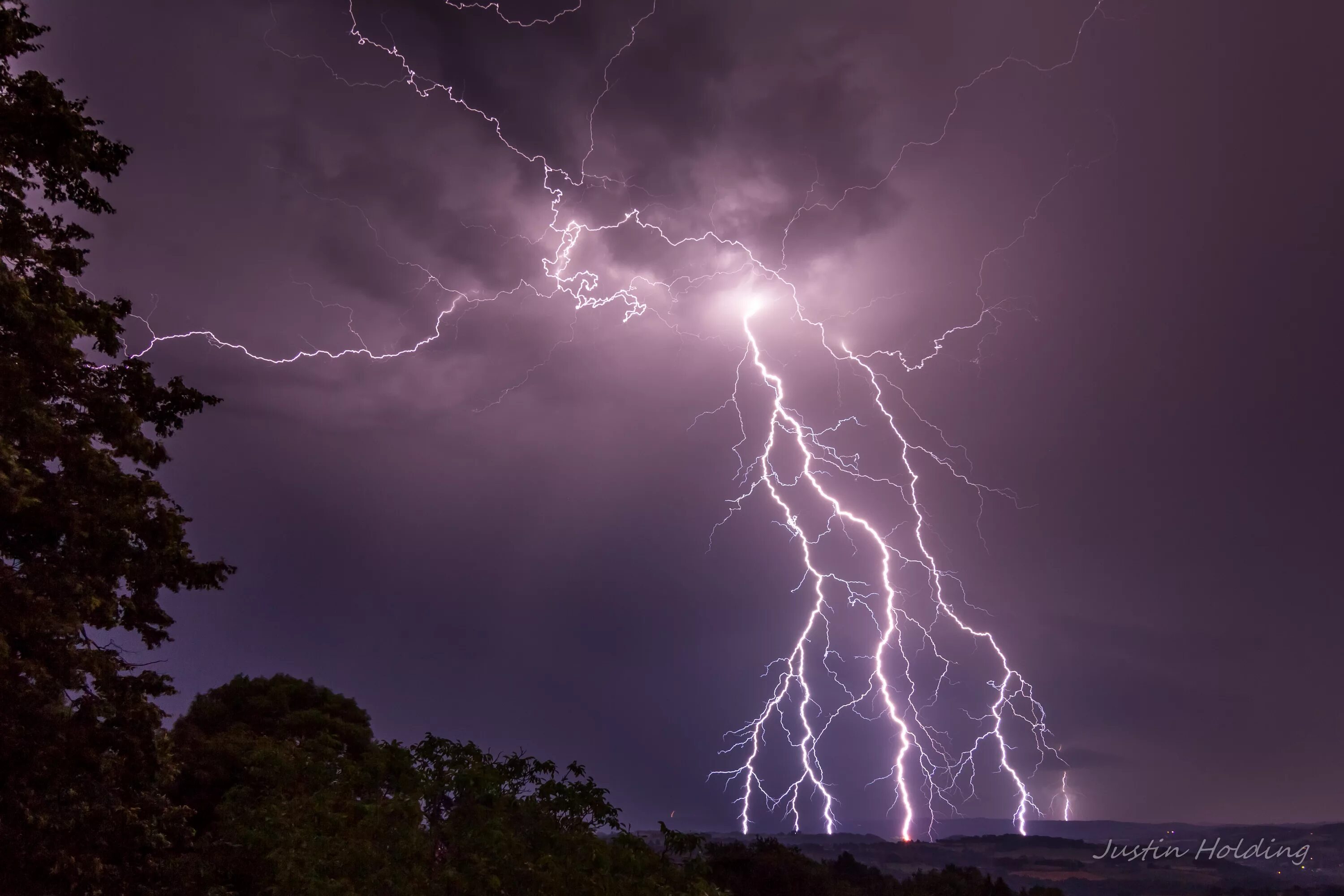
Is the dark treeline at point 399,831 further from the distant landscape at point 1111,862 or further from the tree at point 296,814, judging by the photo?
the distant landscape at point 1111,862

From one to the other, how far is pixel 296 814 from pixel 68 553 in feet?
13.8

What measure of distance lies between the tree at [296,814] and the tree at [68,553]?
134 centimetres

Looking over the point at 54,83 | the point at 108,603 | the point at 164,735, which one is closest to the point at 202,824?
the point at 164,735

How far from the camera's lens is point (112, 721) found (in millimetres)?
7543

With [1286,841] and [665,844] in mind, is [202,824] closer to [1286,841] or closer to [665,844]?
[665,844]

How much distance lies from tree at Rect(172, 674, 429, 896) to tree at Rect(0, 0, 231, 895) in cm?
134

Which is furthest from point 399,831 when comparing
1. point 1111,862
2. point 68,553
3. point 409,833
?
point 1111,862

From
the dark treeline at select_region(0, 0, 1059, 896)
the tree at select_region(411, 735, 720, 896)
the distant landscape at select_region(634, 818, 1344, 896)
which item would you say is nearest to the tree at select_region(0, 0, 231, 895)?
the dark treeline at select_region(0, 0, 1059, 896)

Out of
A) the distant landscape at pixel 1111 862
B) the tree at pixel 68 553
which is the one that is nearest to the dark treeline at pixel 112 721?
the tree at pixel 68 553

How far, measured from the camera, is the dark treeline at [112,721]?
6.62 m

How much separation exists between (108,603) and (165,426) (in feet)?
7.72

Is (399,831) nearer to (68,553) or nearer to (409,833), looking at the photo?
(409,833)

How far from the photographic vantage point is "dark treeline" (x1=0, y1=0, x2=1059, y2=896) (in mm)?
6625

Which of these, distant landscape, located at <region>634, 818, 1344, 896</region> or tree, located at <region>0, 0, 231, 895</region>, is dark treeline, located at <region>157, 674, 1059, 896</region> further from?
distant landscape, located at <region>634, 818, 1344, 896</region>
